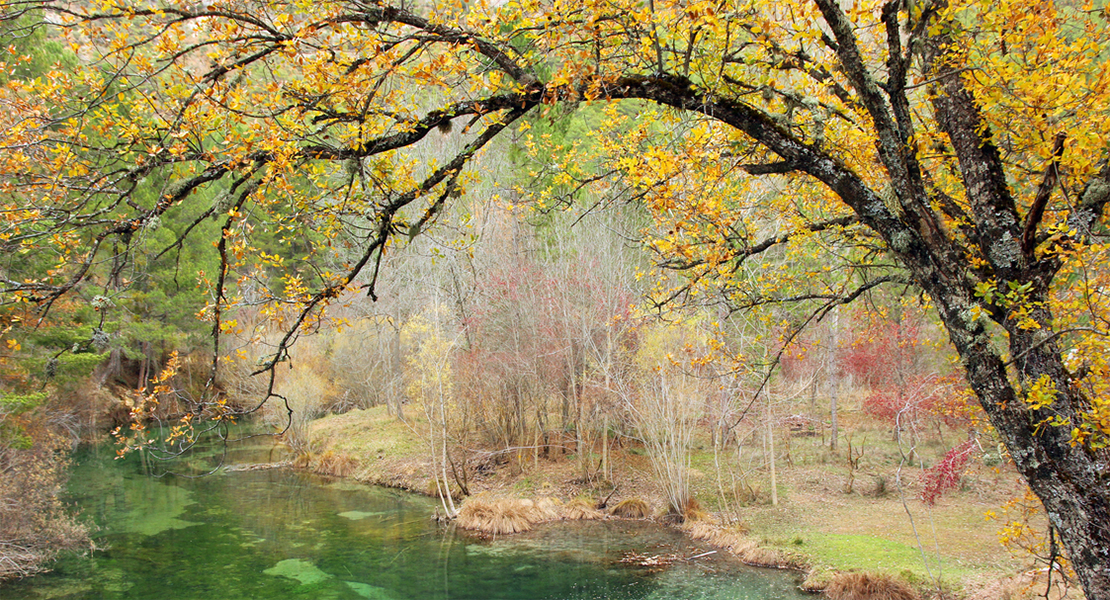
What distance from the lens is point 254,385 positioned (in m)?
24.4

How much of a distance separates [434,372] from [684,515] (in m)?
6.22

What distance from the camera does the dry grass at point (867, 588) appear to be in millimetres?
9141

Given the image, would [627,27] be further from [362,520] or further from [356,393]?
[356,393]

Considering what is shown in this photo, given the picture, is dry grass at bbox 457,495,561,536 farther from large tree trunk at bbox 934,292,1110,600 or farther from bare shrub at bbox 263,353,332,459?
large tree trunk at bbox 934,292,1110,600

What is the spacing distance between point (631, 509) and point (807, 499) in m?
3.79

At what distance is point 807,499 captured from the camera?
14.4 metres

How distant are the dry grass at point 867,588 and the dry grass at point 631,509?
4906mm

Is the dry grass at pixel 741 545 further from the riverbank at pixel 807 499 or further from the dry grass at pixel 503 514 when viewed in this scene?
the dry grass at pixel 503 514

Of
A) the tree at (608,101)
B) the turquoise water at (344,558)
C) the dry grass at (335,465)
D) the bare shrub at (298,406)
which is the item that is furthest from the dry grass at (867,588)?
the bare shrub at (298,406)

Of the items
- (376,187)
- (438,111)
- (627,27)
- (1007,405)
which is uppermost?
(627,27)

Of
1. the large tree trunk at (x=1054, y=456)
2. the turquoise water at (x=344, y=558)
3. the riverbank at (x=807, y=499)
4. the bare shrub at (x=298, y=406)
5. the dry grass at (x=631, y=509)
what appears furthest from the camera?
the bare shrub at (x=298, y=406)

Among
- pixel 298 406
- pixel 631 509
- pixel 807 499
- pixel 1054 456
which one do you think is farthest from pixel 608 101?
pixel 298 406

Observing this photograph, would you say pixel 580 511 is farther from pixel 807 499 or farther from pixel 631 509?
pixel 807 499

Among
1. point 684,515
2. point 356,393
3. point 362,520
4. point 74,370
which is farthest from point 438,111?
point 356,393
